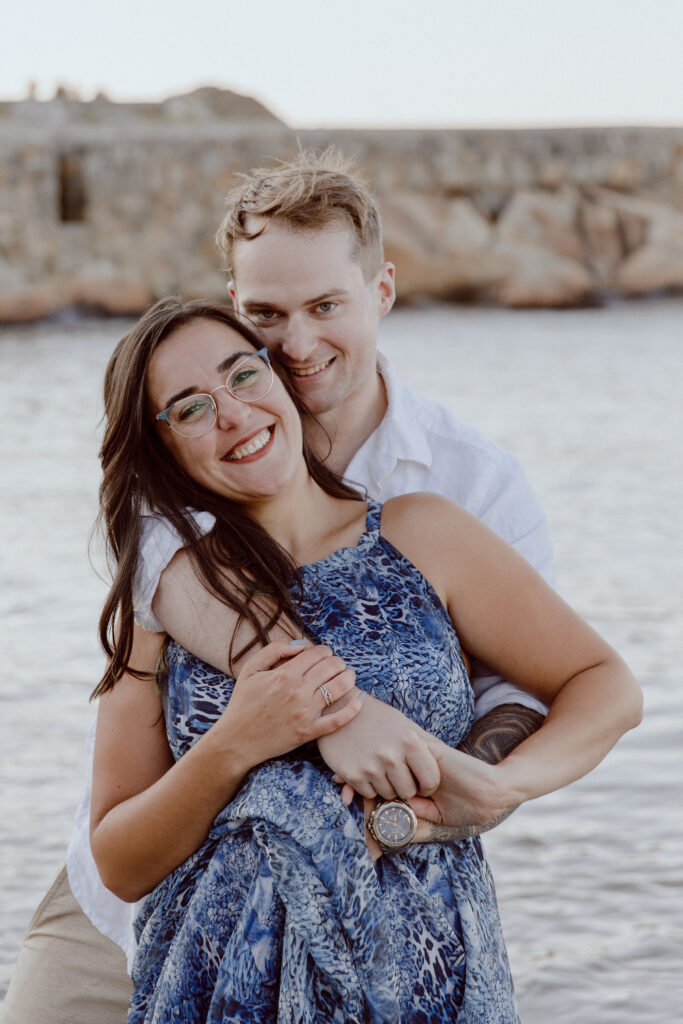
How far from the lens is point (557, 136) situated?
24.6 meters

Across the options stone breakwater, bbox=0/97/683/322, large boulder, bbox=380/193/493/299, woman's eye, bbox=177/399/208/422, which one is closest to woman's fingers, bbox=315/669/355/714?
woman's eye, bbox=177/399/208/422

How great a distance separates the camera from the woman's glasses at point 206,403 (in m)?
2.16

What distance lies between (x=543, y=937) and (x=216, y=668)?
198 centimetres

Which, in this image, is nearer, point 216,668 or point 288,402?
point 216,668

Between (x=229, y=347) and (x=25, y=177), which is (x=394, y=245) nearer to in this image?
(x=25, y=177)

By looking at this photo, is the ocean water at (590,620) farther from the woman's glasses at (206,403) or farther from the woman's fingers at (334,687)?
the woman's glasses at (206,403)

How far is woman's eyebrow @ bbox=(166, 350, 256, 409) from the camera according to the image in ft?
7.11

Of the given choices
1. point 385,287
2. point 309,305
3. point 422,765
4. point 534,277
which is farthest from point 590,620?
point 534,277

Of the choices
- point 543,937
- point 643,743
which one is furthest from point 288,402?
point 643,743

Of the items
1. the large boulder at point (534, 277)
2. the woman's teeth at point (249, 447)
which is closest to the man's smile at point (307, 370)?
the woman's teeth at point (249, 447)

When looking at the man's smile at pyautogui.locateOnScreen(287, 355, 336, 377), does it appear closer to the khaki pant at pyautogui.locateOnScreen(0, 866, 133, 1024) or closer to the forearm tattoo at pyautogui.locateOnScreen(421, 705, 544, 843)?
the forearm tattoo at pyautogui.locateOnScreen(421, 705, 544, 843)

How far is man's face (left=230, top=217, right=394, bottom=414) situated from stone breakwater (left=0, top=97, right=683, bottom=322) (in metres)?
19.7

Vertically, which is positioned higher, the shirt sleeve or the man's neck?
the shirt sleeve

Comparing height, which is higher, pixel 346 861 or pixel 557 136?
pixel 346 861
